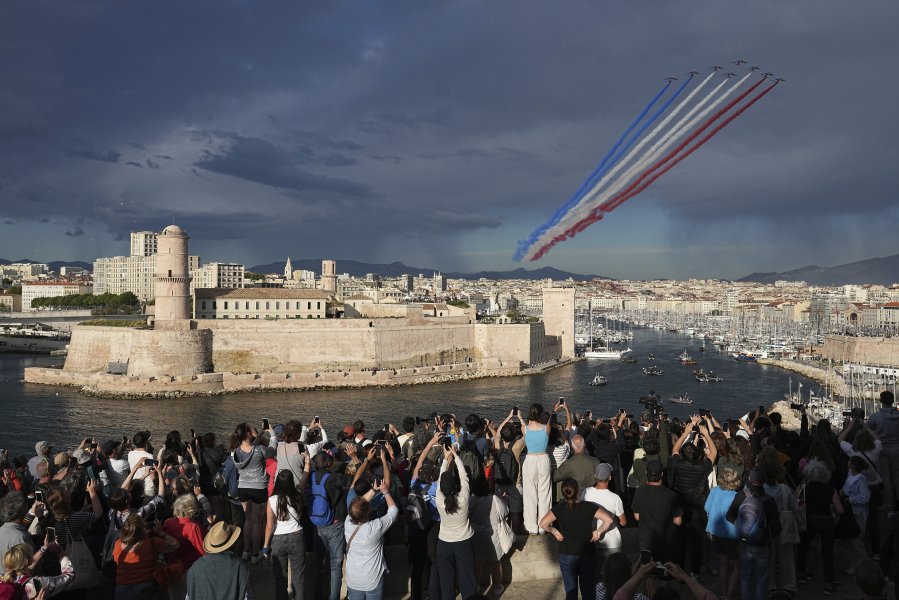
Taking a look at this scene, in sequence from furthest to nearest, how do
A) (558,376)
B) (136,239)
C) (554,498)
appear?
(136,239) < (558,376) < (554,498)

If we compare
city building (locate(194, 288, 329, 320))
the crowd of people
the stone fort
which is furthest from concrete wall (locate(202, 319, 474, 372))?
the crowd of people

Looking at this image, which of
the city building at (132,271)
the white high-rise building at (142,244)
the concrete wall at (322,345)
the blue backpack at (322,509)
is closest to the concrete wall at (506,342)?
the concrete wall at (322,345)

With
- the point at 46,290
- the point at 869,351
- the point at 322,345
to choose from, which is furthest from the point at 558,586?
the point at 46,290

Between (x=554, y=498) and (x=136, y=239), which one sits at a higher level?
(x=136, y=239)

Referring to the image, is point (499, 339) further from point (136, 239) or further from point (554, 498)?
point (136, 239)

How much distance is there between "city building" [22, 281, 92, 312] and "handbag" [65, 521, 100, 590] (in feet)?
286

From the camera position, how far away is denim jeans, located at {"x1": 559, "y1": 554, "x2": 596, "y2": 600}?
141 inches

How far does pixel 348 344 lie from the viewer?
35.4 metres

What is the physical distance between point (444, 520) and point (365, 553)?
448mm

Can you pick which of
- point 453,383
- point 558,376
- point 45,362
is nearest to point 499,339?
point 558,376

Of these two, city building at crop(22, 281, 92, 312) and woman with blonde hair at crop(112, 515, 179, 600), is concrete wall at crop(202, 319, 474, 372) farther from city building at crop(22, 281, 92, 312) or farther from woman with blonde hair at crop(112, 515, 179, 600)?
city building at crop(22, 281, 92, 312)

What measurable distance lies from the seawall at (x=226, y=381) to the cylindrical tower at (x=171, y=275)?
3442 millimetres

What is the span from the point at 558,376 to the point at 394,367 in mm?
9736

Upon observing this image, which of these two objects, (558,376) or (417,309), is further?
(417,309)
